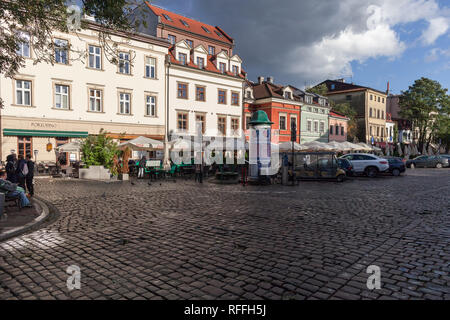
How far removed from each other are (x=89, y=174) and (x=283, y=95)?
2850cm

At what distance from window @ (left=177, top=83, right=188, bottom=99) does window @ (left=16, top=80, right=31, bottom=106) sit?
1320 cm

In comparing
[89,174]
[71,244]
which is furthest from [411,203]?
[89,174]

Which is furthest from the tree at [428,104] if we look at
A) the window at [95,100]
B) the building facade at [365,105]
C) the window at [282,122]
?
the window at [95,100]

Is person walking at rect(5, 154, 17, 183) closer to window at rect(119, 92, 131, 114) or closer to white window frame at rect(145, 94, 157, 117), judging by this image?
window at rect(119, 92, 131, 114)

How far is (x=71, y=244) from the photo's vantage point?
19.4ft

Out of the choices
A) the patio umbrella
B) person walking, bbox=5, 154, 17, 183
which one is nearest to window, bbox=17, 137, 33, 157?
the patio umbrella

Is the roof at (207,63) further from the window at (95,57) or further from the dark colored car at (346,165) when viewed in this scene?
the dark colored car at (346,165)

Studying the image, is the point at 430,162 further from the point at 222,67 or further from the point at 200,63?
the point at 200,63

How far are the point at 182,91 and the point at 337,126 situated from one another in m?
29.3

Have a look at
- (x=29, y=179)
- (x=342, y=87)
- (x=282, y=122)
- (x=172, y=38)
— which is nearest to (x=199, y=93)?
(x=172, y=38)

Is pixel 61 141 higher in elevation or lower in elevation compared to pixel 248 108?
lower

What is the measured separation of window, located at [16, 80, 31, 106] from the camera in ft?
76.3

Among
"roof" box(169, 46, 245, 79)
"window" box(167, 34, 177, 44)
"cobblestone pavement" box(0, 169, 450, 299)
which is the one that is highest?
"window" box(167, 34, 177, 44)
